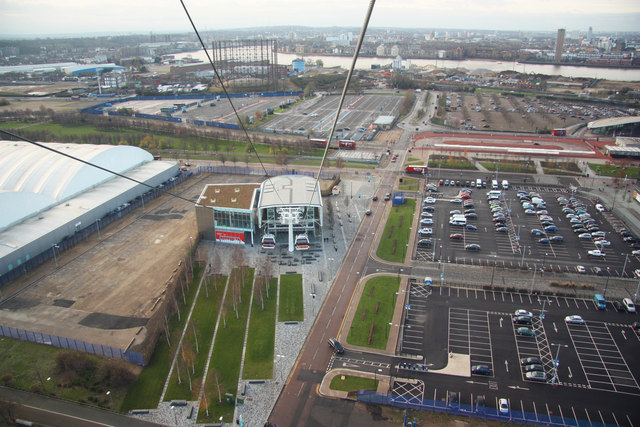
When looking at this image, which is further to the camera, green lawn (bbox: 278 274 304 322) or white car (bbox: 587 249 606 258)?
white car (bbox: 587 249 606 258)

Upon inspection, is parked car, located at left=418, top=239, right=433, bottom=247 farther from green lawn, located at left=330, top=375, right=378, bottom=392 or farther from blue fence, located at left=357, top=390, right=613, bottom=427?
blue fence, located at left=357, top=390, right=613, bottom=427

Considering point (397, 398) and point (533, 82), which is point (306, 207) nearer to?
point (397, 398)

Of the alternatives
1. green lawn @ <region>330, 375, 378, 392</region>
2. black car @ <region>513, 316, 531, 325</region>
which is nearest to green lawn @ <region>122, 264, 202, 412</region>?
green lawn @ <region>330, 375, 378, 392</region>

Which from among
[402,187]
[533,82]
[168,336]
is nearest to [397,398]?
[168,336]

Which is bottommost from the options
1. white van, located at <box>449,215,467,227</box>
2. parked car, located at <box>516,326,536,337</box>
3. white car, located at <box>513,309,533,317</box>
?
parked car, located at <box>516,326,536,337</box>

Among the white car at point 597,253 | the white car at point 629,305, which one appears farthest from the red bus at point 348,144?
the white car at point 629,305

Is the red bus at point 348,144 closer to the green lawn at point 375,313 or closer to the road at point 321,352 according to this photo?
the road at point 321,352
